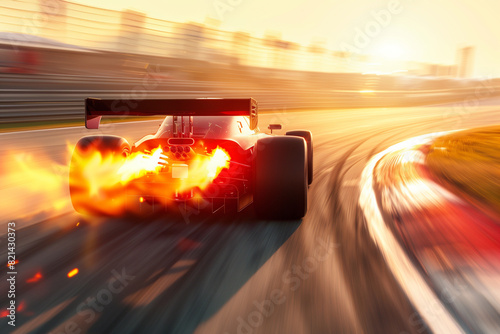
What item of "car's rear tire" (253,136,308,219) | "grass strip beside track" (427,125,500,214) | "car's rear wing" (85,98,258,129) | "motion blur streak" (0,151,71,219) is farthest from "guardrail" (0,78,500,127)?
"grass strip beside track" (427,125,500,214)

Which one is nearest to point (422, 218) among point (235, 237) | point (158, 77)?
point (235, 237)

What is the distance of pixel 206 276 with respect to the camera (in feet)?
11.5

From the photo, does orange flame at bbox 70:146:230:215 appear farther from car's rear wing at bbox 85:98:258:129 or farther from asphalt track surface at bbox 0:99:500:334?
car's rear wing at bbox 85:98:258:129

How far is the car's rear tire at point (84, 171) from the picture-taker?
16.3ft

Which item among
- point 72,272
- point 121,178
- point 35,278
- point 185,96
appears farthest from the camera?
point 185,96

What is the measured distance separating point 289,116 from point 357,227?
17726 millimetres

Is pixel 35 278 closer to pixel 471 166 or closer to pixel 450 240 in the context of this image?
pixel 450 240

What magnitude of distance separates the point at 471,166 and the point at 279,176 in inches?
245

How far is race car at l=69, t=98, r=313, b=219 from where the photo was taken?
187 inches

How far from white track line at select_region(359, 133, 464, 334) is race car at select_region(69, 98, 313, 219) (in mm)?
853

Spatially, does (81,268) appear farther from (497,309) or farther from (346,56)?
(346,56)

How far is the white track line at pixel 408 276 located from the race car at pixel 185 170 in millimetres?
853

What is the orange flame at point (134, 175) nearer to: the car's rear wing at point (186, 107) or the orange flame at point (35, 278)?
the car's rear wing at point (186, 107)

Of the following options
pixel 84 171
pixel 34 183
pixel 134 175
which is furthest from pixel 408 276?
pixel 34 183
